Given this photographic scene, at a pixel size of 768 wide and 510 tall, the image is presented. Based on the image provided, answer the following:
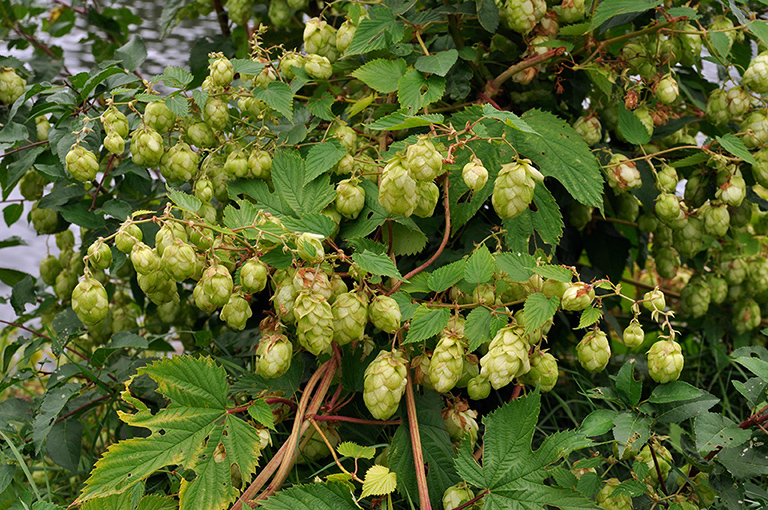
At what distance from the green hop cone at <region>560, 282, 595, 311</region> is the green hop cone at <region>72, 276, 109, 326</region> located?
0.71 meters

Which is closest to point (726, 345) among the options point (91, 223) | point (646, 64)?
point (646, 64)

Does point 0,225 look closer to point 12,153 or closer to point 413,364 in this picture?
point 12,153

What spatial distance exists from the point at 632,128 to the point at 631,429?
67cm

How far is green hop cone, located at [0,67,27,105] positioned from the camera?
59.4 inches

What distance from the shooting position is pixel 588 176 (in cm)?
118

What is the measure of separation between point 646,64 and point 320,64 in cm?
75

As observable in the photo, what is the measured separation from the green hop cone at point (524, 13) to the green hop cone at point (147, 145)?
747mm

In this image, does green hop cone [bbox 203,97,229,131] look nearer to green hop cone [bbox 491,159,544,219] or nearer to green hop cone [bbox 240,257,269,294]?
green hop cone [bbox 240,257,269,294]

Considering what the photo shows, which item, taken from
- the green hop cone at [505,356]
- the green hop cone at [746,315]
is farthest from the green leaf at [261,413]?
the green hop cone at [746,315]

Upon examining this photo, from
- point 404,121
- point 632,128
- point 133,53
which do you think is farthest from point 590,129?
point 133,53

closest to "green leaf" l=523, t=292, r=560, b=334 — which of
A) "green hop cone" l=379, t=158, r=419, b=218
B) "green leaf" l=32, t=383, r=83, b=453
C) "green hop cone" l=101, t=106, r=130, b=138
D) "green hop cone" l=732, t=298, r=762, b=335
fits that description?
"green hop cone" l=379, t=158, r=419, b=218

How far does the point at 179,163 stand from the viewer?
1177mm

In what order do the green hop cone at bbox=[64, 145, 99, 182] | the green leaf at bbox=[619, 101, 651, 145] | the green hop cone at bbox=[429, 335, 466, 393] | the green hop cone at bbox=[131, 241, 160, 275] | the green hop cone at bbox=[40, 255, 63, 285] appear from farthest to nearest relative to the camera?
A: the green hop cone at bbox=[40, 255, 63, 285], the green leaf at bbox=[619, 101, 651, 145], the green hop cone at bbox=[64, 145, 99, 182], the green hop cone at bbox=[429, 335, 466, 393], the green hop cone at bbox=[131, 241, 160, 275]

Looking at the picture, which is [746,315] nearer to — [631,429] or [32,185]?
[631,429]
